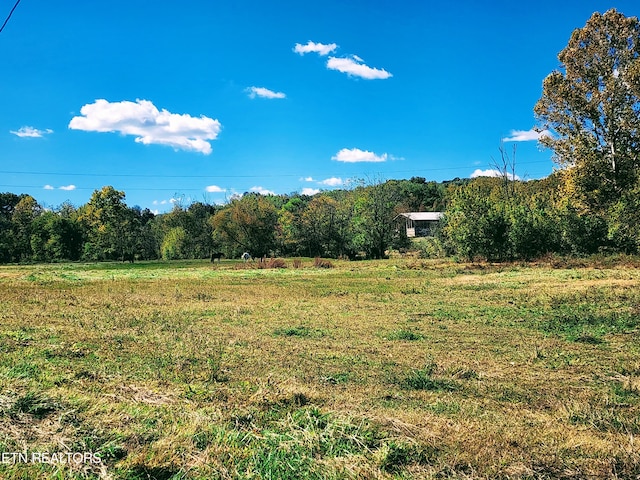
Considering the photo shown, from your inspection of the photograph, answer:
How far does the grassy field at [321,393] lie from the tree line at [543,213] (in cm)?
1937

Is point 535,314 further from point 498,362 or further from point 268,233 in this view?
point 268,233

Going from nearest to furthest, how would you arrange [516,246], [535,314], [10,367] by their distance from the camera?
[10,367] < [535,314] < [516,246]

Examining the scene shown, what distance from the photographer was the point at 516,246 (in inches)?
1555

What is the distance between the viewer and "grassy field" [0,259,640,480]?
4035 mm

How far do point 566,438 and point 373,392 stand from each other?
8.81ft

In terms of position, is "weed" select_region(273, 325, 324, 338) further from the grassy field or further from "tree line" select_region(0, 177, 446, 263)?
"tree line" select_region(0, 177, 446, 263)

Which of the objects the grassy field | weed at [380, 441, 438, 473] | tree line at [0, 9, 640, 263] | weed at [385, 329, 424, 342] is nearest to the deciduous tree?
tree line at [0, 9, 640, 263]

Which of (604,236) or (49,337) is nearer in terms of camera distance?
(49,337)

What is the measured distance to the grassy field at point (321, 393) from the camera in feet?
13.2

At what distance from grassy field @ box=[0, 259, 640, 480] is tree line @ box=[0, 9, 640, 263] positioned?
1937 centimetres

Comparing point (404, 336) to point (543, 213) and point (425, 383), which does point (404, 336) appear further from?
point (543, 213)

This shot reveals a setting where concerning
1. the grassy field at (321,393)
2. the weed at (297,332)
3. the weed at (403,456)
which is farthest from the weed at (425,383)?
the weed at (297,332)

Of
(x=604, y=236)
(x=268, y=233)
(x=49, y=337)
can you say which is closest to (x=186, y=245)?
(x=268, y=233)

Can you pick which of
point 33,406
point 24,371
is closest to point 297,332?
point 24,371
